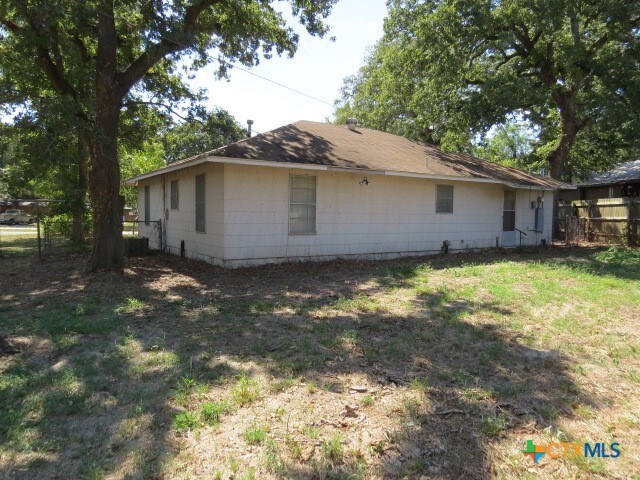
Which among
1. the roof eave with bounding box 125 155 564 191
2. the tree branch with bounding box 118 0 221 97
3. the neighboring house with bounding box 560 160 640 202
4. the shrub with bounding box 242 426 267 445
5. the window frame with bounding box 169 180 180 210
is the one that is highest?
the tree branch with bounding box 118 0 221 97

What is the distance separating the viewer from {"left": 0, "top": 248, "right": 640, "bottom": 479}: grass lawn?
9.37ft

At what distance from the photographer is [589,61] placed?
55.3 ft

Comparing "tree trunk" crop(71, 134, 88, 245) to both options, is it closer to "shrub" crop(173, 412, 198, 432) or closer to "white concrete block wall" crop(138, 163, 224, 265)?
"white concrete block wall" crop(138, 163, 224, 265)

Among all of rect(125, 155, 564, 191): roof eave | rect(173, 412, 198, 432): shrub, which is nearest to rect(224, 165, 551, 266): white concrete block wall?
rect(125, 155, 564, 191): roof eave

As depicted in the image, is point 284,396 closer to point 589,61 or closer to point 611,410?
point 611,410

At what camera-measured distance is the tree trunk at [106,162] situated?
30.8ft

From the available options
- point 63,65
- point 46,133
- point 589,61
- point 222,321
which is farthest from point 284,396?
point 589,61

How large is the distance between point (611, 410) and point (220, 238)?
8493 mm

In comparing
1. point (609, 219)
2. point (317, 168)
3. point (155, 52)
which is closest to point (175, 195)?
point (155, 52)

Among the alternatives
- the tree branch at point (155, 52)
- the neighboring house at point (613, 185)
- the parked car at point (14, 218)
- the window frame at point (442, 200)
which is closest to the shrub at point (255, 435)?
the tree branch at point (155, 52)

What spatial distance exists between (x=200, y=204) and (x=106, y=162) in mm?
2655

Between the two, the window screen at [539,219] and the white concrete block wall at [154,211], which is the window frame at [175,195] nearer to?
the white concrete block wall at [154,211]

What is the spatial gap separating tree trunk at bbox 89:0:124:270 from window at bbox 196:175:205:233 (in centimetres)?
213

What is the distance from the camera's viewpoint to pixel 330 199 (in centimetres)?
1159
